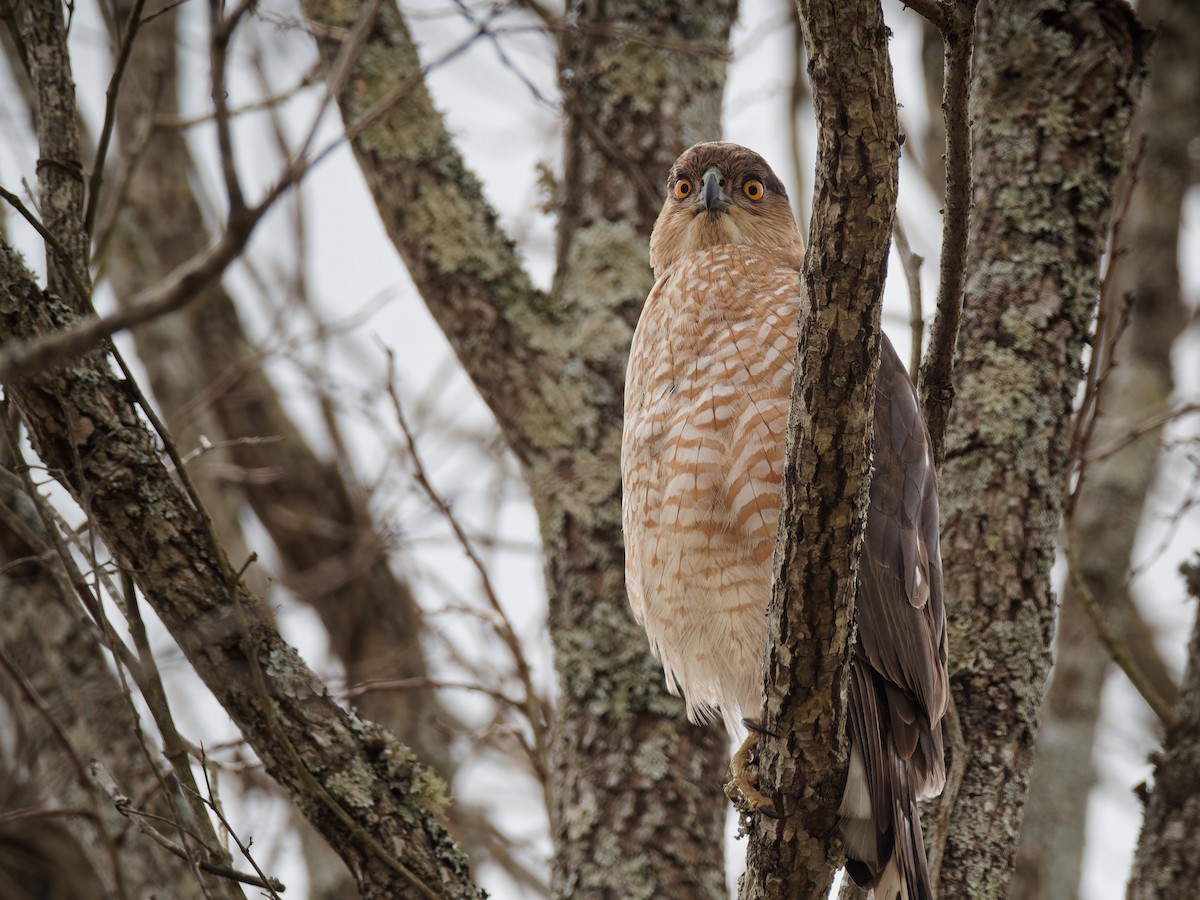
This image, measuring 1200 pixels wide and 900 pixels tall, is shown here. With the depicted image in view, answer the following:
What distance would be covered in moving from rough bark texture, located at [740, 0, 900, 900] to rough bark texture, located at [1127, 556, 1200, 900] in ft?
4.85

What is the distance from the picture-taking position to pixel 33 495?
9.34 ft

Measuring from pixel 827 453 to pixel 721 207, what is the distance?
196 centimetres

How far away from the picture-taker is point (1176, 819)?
3705 millimetres

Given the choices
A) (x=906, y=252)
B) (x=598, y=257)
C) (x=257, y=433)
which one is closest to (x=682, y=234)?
(x=598, y=257)

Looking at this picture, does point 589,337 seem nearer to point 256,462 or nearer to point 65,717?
point 65,717

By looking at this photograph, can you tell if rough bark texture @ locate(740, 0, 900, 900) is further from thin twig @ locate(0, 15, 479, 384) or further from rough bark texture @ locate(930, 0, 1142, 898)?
thin twig @ locate(0, 15, 479, 384)

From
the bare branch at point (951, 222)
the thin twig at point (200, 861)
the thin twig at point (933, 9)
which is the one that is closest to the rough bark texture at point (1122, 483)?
the bare branch at point (951, 222)

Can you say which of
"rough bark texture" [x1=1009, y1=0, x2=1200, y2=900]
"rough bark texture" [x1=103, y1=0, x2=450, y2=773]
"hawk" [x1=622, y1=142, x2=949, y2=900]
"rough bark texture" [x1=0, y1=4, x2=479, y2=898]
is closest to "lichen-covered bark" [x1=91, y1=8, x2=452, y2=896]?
"rough bark texture" [x1=103, y1=0, x2=450, y2=773]

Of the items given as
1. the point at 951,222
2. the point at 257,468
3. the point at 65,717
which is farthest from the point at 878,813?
the point at 257,468

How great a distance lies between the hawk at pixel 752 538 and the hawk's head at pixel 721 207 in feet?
1.00

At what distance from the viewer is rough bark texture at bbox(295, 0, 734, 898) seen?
4.02 metres

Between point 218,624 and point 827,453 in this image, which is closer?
point 827,453

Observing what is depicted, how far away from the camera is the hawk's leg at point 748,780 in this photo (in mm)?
2592

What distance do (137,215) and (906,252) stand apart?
16.0ft
